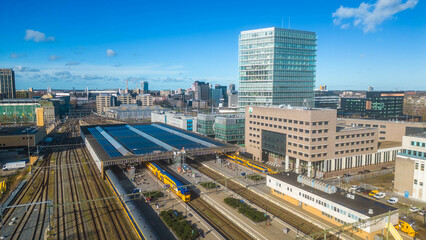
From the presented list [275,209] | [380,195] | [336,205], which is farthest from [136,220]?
[380,195]

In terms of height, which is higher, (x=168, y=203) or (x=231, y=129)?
(x=231, y=129)

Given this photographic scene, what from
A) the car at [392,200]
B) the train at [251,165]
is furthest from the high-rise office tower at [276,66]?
the car at [392,200]

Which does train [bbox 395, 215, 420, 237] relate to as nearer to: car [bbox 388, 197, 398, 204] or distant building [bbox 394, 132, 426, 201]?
car [bbox 388, 197, 398, 204]

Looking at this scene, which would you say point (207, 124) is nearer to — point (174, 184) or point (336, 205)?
point (174, 184)

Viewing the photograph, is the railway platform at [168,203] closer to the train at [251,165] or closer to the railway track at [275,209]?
the railway track at [275,209]

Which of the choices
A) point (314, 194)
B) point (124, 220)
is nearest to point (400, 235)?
point (314, 194)

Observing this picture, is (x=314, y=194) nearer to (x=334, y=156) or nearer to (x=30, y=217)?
(x=334, y=156)
